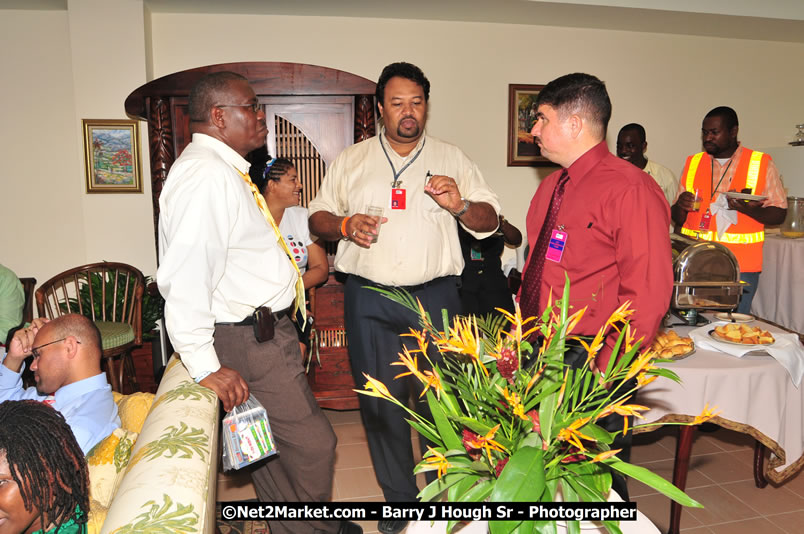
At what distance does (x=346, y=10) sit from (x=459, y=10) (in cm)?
87

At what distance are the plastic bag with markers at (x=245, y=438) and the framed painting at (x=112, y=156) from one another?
3.23 metres

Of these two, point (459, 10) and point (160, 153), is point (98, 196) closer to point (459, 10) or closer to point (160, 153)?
point (160, 153)

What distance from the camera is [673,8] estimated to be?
15.2ft

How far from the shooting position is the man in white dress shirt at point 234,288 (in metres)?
1.78

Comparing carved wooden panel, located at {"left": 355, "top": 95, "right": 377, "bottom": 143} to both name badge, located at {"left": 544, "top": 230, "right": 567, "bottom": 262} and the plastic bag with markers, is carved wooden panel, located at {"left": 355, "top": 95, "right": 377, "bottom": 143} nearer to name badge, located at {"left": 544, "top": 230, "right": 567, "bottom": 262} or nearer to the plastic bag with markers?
name badge, located at {"left": 544, "top": 230, "right": 567, "bottom": 262}

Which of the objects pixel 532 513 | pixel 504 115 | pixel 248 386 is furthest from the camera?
pixel 504 115

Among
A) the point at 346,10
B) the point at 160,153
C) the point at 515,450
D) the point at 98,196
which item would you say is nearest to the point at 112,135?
the point at 98,196

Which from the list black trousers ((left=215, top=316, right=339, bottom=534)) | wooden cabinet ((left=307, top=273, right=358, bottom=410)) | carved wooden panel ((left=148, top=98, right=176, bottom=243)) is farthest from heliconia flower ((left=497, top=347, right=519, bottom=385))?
carved wooden panel ((left=148, top=98, right=176, bottom=243))

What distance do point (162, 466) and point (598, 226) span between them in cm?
141

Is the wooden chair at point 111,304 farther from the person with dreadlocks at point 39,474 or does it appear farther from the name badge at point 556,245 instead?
the name badge at point 556,245

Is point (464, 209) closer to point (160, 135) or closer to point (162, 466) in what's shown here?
point (162, 466)

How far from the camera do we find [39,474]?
49.8 inches

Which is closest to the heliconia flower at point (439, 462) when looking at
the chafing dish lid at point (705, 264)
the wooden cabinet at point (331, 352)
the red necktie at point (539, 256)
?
the red necktie at point (539, 256)

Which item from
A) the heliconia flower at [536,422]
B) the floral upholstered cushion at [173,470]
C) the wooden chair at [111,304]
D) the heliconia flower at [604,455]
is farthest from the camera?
the wooden chair at [111,304]
